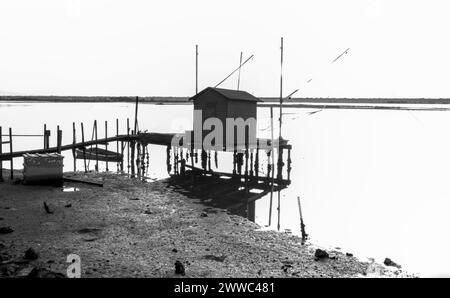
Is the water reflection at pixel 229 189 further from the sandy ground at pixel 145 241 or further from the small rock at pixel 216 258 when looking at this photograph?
the small rock at pixel 216 258

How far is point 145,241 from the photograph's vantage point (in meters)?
Result: 11.1

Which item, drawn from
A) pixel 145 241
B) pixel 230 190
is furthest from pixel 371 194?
pixel 145 241

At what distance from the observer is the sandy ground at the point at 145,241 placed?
9.15m

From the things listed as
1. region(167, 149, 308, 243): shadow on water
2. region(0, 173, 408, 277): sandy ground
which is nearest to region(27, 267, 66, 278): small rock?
region(0, 173, 408, 277): sandy ground

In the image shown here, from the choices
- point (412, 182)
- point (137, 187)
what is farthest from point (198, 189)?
point (412, 182)

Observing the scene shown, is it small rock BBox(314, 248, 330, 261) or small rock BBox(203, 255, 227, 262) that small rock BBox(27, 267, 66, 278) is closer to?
small rock BBox(203, 255, 227, 262)

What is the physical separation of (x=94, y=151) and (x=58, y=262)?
22363 mm

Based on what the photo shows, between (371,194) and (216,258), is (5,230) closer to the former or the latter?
(216,258)

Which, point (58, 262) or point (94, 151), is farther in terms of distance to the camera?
point (94, 151)

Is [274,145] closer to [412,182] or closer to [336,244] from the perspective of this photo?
[412,182]

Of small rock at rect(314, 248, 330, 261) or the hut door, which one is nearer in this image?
small rock at rect(314, 248, 330, 261)

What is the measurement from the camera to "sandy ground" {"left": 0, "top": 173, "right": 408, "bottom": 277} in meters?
9.15

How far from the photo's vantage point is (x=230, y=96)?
92.8 feet
